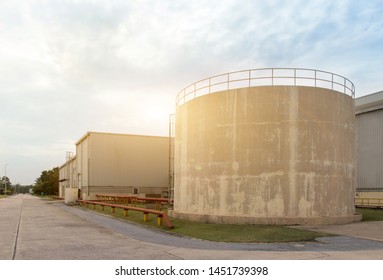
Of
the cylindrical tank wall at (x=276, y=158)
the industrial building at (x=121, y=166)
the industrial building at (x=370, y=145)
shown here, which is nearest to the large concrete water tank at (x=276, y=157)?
the cylindrical tank wall at (x=276, y=158)

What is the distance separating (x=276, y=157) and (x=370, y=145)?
23.2 meters

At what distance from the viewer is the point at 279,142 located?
1758 centimetres

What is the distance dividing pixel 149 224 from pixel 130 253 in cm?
759

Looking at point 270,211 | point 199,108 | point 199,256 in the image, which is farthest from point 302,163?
point 199,256

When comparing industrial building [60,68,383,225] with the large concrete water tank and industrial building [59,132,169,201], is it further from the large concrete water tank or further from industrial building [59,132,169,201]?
industrial building [59,132,169,201]

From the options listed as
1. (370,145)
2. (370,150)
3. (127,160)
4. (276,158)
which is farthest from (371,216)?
(127,160)

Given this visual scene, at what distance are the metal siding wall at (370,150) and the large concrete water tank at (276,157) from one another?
18501mm

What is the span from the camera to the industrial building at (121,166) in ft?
146

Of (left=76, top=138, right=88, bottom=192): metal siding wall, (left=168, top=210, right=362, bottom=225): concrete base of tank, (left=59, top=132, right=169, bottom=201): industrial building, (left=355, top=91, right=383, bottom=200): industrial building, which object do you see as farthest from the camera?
(left=76, top=138, right=88, bottom=192): metal siding wall

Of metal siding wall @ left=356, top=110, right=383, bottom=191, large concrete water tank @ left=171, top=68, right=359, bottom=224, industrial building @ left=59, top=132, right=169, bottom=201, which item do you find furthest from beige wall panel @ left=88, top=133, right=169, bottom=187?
large concrete water tank @ left=171, top=68, right=359, bottom=224

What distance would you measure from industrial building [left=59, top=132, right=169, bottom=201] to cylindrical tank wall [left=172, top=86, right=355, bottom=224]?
27151 mm

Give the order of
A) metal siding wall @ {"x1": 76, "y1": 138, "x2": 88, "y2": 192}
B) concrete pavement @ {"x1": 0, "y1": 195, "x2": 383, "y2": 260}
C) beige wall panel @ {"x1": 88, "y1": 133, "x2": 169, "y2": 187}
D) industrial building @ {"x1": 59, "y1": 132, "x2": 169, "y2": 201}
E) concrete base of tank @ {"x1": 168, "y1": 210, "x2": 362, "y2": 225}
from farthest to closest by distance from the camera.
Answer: metal siding wall @ {"x1": 76, "y1": 138, "x2": 88, "y2": 192}
beige wall panel @ {"x1": 88, "y1": 133, "x2": 169, "y2": 187}
industrial building @ {"x1": 59, "y1": 132, "x2": 169, "y2": 201}
concrete base of tank @ {"x1": 168, "y1": 210, "x2": 362, "y2": 225}
concrete pavement @ {"x1": 0, "y1": 195, "x2": 383, "y2": 260}

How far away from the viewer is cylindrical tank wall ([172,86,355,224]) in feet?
57.0

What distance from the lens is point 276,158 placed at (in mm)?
17469
